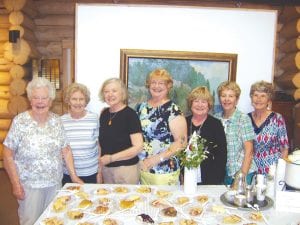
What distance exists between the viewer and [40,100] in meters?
2.29

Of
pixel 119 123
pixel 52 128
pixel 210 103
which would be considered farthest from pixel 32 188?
pixel 210 103

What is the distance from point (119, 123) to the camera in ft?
8.36

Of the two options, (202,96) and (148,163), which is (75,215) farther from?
(202,96)

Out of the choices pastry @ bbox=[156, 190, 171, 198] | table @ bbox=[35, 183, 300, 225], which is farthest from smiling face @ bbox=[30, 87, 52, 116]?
pastry @ bbox=[156, 190, 171, 198]

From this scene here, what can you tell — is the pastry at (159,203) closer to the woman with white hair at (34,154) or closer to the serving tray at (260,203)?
the serving tray at (260,203)

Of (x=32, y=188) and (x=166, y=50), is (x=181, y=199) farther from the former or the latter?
(x=166, y=50)

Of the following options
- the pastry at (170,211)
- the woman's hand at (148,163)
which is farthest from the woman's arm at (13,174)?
the pastry at (170,211)

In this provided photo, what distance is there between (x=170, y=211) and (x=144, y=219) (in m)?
0.18

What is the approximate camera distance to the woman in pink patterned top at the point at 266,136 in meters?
2.70

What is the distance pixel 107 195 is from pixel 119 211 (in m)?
0.25

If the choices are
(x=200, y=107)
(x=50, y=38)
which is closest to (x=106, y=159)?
(x=200, y=107)

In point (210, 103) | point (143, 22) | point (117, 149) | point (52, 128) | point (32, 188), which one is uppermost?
point (143, 22)

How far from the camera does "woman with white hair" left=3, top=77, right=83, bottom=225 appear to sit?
228 centimetres

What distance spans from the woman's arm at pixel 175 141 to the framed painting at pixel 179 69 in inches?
28.0
